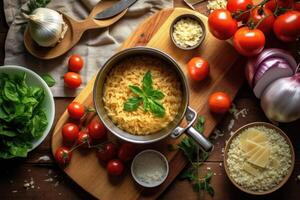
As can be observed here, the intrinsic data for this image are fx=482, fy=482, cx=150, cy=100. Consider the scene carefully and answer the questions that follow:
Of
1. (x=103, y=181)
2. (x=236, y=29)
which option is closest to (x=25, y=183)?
(x=103, y=181)

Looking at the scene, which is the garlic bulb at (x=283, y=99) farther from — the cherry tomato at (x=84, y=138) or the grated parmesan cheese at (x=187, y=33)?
the cherry tomato at (x=84, y=138)

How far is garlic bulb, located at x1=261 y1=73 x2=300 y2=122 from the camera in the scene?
1879 mm

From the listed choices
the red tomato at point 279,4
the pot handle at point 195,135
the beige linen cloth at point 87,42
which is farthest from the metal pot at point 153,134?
the red tomato at point 279,4

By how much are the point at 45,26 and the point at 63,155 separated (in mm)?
539

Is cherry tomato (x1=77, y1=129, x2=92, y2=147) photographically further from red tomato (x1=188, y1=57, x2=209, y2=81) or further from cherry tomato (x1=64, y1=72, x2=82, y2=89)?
red tomato (x1=188, y1=57, x2=209, y2=81)

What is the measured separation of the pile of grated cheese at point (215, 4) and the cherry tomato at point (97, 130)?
27.0 inches

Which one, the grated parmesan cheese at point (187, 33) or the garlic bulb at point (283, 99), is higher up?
the grated parmesan cheese at point (187, 33)

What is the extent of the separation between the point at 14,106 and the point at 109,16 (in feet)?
1.84

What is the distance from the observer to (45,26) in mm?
2002

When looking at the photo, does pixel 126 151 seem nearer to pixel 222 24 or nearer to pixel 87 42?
pixel 87 42

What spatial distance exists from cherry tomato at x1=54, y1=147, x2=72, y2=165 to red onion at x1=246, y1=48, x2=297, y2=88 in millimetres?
801

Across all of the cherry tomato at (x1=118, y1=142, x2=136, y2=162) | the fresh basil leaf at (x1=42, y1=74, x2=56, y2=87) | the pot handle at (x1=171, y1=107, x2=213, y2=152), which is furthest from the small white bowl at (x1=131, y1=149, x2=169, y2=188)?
the fresh basil leaf at (x1=42, y1=74, x2=56, y2=87)

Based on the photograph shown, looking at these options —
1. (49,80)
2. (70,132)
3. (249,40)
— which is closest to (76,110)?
(70,132)

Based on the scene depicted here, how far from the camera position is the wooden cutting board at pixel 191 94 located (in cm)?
198
